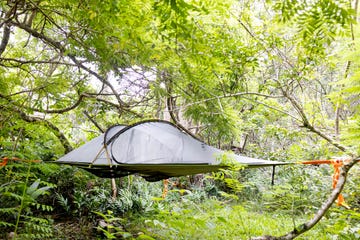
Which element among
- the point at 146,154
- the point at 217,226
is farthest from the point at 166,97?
the point at 217,226

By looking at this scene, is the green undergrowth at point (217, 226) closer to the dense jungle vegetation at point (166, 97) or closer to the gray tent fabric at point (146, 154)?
the dense jungle vegetation at point (166, 97)

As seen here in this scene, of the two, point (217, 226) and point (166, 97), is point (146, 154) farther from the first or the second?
point (217, 226)

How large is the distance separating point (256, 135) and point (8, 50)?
16.4 ft

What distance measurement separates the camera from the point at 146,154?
6.51 ft

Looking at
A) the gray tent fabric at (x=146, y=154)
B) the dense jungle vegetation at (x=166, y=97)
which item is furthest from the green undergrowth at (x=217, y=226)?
the gray tent fabric at (x=146, y=154)

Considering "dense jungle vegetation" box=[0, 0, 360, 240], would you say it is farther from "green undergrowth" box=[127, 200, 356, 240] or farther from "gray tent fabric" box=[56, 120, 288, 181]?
"gray tent fabric" box=[56, 120, 288, 181]

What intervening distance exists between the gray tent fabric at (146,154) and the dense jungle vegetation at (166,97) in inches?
9.6

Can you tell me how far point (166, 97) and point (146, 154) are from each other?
877 millimetres

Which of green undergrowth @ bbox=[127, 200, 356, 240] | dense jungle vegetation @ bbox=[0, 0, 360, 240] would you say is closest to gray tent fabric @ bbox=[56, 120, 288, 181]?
dense jungle vegetation @ bbox=[0, 0, 360, 240]

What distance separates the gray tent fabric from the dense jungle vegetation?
24cm

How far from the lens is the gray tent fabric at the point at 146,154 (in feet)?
6.27

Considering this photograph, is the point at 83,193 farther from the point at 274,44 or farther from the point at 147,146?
the point at 274,44

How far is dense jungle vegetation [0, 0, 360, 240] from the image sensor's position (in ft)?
3.24

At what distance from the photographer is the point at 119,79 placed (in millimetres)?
3076
